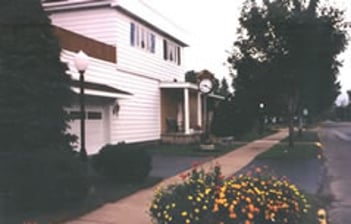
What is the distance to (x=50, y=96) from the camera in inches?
414

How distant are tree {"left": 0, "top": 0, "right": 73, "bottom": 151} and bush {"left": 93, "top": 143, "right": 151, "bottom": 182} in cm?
202

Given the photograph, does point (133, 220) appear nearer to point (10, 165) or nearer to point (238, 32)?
point (10, 165)

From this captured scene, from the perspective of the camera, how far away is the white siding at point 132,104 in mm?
21562

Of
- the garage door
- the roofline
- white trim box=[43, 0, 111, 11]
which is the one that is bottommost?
the garage door

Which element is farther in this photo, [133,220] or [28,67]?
[28,67]

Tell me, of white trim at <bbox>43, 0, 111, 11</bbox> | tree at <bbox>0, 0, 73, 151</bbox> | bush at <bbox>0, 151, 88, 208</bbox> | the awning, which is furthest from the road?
white trim at <bbox>43, 0, 111, 11</bbox>

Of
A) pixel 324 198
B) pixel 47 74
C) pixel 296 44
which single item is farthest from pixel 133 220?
pixel 296 44

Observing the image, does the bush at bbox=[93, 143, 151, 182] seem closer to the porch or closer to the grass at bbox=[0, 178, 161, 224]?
the grass at bbox=[0, 178, 161, 224]

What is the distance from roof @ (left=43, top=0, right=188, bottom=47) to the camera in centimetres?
2359

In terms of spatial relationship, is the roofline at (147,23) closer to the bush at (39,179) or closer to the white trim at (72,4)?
the white trim at (72,4)

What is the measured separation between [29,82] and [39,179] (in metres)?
2.14

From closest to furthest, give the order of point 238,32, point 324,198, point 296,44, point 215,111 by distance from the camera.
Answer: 1. point 324,198
2. point 296,44
3. point 238,32
4. point 215,111

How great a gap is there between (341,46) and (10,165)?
20289 millimetres

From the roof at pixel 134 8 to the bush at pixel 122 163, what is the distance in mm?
11679
